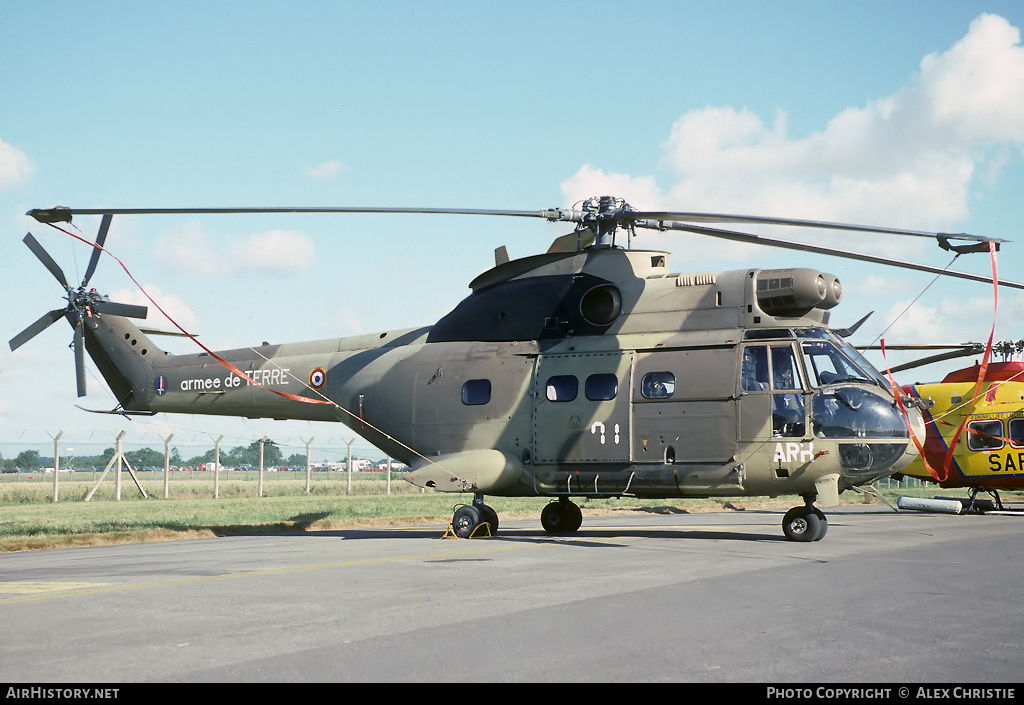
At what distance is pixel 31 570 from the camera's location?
40.8 ft

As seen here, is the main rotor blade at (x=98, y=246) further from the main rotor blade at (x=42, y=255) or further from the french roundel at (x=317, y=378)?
the french roundel at (x=317, y=378)

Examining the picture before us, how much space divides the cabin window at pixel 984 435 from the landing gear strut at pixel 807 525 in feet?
43.7

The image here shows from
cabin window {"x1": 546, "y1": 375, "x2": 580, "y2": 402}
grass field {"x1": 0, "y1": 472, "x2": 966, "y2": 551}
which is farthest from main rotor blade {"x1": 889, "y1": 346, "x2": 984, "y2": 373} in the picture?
cabin window {"x1": 546, "y1": 375, "x2": 580, "y2": 402}

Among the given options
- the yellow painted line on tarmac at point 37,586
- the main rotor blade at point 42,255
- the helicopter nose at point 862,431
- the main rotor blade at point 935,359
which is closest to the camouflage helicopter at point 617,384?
the helicopter nose at point 862,431

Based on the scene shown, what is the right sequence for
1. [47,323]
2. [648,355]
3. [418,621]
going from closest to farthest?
[418,621]
[648,355]
[47,323]

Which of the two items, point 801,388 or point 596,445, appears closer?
point 801,388

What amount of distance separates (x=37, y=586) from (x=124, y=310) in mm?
11928

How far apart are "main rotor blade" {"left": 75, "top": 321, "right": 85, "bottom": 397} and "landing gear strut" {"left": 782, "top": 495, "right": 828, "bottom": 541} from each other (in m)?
14.5

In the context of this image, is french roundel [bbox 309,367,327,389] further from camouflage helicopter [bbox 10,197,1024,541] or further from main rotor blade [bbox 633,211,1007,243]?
main rotor blade [bbox 633,211,1007,243]

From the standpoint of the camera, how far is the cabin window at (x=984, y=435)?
26.8 metres
